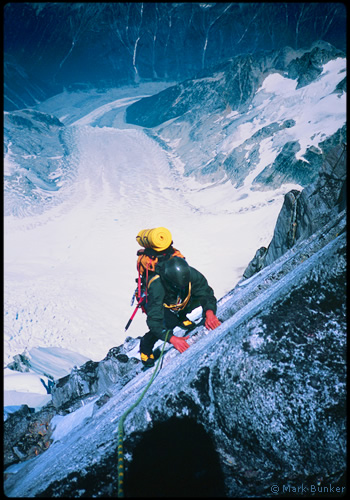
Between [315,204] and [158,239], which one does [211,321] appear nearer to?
[158,239]

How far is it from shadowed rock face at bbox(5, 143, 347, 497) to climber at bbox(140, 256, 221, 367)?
107 cm

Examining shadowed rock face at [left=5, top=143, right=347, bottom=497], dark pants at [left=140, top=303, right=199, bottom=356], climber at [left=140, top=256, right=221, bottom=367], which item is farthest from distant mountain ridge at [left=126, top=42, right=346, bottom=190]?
shadowed rock face at [left=5, top=143, right=347, bottom=497]

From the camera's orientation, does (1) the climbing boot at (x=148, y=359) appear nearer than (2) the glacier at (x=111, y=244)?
No

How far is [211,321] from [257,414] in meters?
1.73

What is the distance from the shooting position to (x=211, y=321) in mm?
3877

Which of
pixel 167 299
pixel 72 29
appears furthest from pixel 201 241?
pixel 72 29

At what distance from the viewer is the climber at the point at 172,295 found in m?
3.52

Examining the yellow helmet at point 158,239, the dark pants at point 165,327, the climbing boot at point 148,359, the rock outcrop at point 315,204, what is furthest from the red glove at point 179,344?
the rock outcrop at point 315,204

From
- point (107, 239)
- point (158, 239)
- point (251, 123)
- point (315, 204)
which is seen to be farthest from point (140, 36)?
point (158, 239)

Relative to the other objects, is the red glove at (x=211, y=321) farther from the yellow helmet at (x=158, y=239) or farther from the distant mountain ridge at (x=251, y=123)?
the distant mountain ridge at (x=251, y=123)

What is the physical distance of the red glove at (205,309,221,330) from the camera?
3.84m

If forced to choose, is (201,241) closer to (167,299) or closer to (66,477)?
(167,299)

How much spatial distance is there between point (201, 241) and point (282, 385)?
60.0ft

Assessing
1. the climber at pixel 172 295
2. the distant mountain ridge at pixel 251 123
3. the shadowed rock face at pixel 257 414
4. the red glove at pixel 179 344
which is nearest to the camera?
the shadowed rock face at pixel 257 414
